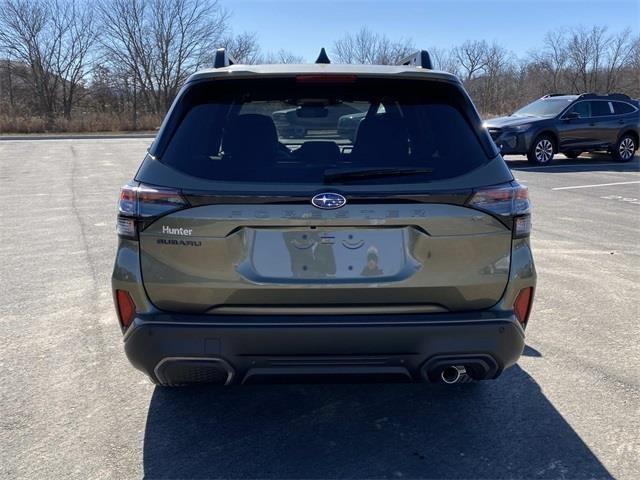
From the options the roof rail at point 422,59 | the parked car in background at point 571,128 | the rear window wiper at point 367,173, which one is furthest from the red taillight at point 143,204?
the parked car in background at point 571,128

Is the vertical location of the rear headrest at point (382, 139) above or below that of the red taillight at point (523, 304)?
above

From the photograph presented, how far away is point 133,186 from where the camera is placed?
2.56 meters

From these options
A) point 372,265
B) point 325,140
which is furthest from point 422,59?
point 372,265

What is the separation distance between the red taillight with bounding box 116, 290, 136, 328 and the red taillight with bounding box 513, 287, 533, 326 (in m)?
1.71

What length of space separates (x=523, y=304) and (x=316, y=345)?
0.98m

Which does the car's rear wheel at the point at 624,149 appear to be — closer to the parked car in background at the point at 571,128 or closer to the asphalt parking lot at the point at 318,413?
the parked car in background at the point at 571,128

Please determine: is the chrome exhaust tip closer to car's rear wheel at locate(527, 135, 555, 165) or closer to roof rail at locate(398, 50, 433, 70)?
roof rail at locate(398, 50, 433, 70)

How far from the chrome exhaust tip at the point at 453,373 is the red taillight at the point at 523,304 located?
0.35m

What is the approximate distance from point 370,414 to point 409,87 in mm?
1727

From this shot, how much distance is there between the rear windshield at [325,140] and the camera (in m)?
2.49

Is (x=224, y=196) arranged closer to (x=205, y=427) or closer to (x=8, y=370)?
(x=205, y=427)

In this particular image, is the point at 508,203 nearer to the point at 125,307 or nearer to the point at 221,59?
the point at 125,307

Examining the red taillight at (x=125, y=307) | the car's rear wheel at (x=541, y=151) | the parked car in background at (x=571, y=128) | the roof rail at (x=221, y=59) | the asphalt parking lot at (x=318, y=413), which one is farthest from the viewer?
the car's rear wheel at (x=541, y=151)

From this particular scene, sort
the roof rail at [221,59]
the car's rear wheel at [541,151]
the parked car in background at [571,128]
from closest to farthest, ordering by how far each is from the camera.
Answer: the roof rail at [221,59]
the parked car in background at [571,128]
the car's rear wheel at [541,151]
